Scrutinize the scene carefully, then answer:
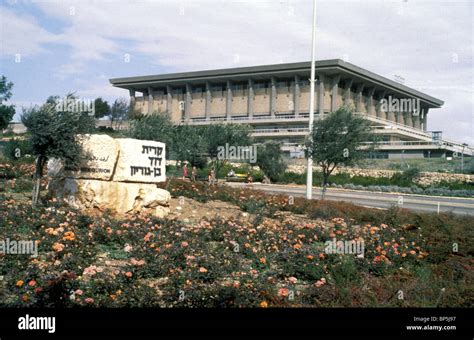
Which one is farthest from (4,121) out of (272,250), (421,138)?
(421,138)

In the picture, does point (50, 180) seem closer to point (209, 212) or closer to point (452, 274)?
point (209, 212)

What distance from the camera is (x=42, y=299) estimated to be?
19.3 ft

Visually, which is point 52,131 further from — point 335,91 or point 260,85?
point 260,85

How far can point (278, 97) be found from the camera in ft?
280

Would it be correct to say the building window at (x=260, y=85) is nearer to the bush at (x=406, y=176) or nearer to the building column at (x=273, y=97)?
the building column at (x=273, y=97)

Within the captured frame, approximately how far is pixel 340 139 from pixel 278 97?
64071 millimetres

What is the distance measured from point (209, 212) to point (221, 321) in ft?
32.1

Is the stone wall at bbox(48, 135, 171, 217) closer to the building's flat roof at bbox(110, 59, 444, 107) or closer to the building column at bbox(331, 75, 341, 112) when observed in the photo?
the building's flat roof at bbox(110, 59, 444, 107)

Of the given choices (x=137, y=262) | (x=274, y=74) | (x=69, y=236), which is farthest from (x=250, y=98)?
(x=137, y=262)

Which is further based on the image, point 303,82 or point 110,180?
point 303,82

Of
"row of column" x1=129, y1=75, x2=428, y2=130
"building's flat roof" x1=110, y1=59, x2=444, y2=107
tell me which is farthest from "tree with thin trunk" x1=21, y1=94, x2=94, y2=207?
"row of column" x1=129, y1=75, x2=428, y2=130

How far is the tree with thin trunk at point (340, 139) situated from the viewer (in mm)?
21984

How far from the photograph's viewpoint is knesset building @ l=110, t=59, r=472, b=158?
3123 inches

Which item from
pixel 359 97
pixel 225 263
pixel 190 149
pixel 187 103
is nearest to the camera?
pixel 225 263
